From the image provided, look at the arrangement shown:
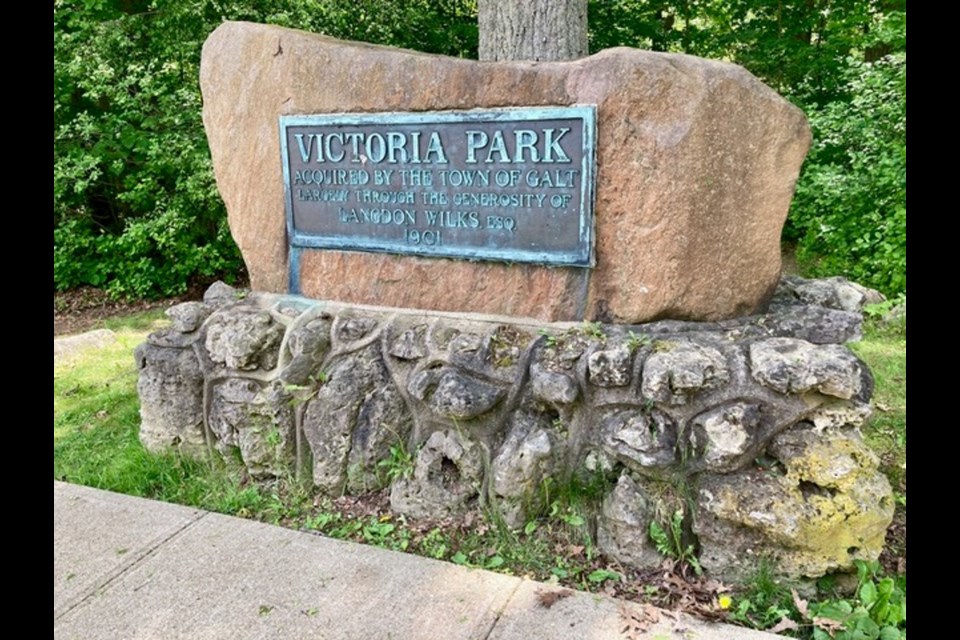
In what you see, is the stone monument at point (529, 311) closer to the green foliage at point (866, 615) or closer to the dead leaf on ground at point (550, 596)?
the green foliage at point (866, 615)

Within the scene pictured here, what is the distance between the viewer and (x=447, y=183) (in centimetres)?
294

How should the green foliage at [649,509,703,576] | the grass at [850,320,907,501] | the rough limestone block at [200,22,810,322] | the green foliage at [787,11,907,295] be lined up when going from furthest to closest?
the green foliage at [787,11,907,295]
the grass at [850,320,907,501]
the rough limestone block at [200,22,810,322]
the green foliage at [649,509,703,576]

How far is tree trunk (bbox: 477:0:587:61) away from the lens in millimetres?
4125

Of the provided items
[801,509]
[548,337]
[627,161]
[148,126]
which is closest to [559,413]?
[548,337]

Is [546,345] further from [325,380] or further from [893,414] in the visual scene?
[893,414]

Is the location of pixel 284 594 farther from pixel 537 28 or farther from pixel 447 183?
pixel 537 28

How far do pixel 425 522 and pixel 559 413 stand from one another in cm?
69

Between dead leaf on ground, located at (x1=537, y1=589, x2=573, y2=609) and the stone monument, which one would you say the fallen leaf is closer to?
the stone monument

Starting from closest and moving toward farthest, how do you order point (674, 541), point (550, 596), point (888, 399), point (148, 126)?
point (550, 596) < point (674, 541) < point (888, 399) < point (148, 126)

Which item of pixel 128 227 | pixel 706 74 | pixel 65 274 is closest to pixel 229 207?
pixel 706 74

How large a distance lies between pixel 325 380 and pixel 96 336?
3.49 metres

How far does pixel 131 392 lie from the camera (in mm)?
4383

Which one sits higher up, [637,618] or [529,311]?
[529,311]

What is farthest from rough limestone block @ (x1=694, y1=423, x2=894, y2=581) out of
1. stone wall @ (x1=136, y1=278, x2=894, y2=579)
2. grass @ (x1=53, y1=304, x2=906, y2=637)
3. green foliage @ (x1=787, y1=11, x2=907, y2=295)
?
green foliage @ (x1=787, y1=11, x2=907, y2=295)
